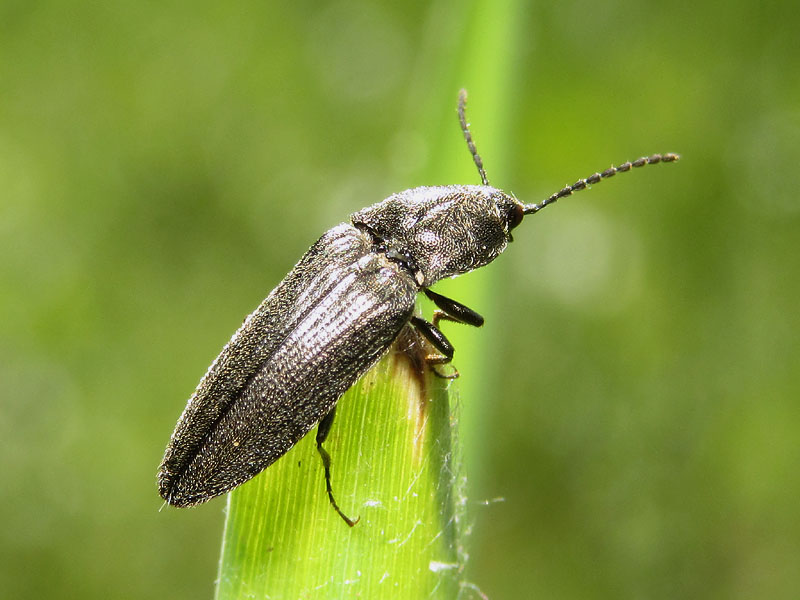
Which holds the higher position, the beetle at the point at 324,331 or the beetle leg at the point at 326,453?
the beetle at the point at 324,331

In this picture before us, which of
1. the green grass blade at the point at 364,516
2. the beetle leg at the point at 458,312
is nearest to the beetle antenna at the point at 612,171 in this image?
the beetle leg at the point at 458,312

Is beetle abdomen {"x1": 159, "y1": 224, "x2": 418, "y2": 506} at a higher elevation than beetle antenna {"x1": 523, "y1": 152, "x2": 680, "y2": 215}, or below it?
below

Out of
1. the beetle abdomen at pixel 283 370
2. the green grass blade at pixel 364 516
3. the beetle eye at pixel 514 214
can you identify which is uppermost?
the beetle eye at pixel 514 214

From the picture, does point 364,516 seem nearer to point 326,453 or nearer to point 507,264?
point 326,453

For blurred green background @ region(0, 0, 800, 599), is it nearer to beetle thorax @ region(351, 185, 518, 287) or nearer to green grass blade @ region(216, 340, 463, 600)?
beetle thorax @ region(351, 185, 518, 287)

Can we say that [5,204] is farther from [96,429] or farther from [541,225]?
[541,225]

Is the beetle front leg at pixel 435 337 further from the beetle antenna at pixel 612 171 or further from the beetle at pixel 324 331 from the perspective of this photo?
the beetle antenna at pixel 612 171

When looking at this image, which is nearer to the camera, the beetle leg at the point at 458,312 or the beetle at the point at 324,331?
the beetle at the point at 324,331

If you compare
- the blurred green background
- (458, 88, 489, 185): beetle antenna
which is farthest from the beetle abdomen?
the blurred green background
